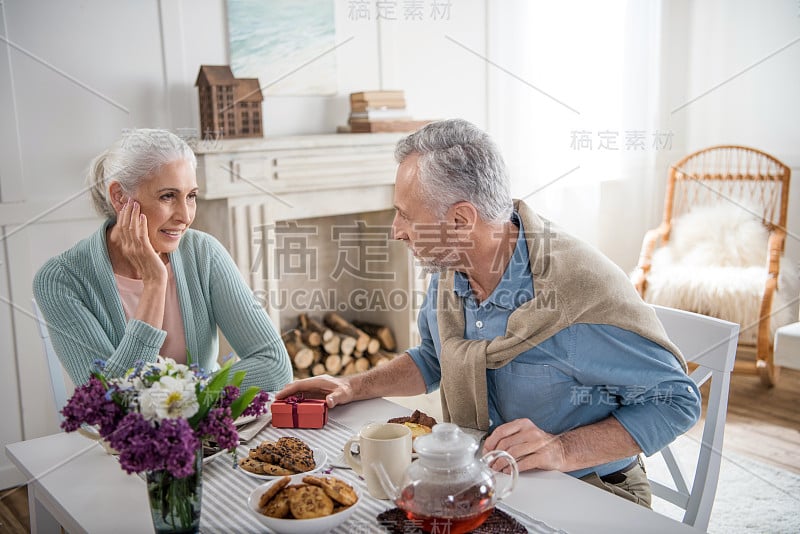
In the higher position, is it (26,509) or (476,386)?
(476,386)

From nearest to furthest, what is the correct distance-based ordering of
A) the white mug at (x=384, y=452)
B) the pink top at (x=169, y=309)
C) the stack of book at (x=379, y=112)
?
the white mug at (x=384, y=452) → the pink top at (x=169, y=309) → the stack of book at (x=379, y=112)

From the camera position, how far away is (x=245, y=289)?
1.97 meters

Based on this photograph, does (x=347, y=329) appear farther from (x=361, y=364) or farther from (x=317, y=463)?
(x=317, y=463)

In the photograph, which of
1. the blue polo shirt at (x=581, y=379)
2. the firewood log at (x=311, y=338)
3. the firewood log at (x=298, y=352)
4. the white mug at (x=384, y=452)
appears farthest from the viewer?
the firewood log at (x=311, y=338)

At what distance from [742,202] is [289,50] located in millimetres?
2556

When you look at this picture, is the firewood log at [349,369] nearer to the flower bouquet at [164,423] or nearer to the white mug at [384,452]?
the white mug at [384,452]

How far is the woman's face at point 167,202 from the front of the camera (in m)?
1.83

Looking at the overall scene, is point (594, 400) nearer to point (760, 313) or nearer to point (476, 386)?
point (476, 386)

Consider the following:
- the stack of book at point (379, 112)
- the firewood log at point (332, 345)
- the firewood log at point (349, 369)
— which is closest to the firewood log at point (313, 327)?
the firewood log at point (332, 345)

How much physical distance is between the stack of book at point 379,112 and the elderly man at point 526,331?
72.9 inches

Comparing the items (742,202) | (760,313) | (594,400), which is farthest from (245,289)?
(742,202)

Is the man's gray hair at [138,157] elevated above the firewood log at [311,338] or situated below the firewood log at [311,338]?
above

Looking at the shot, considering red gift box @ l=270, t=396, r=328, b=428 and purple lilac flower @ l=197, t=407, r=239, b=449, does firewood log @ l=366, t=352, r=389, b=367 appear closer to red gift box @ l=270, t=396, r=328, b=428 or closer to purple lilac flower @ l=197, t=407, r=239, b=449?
red gift box @ l=270, t=396, r=328, b=428

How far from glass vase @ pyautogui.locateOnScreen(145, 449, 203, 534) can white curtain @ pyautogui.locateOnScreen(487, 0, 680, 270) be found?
3.26 metres
